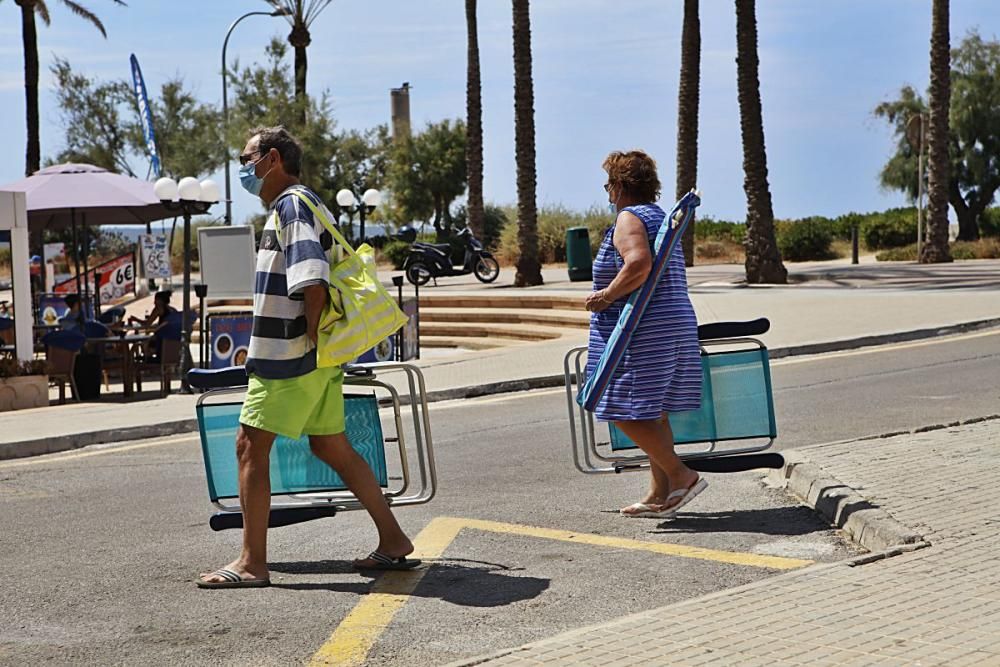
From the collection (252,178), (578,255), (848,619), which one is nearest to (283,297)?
(252,178)

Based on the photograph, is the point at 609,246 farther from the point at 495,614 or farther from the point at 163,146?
the point at 163,146

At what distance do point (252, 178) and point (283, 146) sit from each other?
19cm

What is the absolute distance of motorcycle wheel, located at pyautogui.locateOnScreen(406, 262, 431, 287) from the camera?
1255 inches

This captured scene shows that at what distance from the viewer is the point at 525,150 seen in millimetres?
31828

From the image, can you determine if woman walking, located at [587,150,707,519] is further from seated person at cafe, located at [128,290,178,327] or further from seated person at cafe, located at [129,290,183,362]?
seated person at cafe, located at [128,290,178,327]

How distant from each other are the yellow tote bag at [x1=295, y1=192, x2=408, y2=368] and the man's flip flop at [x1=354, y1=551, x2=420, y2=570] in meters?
0.93

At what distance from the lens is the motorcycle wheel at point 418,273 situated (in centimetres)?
3188

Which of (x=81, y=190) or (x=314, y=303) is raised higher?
(x=81, y=190)

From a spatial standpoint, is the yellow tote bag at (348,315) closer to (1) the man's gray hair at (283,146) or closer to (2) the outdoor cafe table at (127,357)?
(1) the man's gray hair at (283,146)

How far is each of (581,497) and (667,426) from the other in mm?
1028

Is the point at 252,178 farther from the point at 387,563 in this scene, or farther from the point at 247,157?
the point at 387,563

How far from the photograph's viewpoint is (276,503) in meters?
6.57

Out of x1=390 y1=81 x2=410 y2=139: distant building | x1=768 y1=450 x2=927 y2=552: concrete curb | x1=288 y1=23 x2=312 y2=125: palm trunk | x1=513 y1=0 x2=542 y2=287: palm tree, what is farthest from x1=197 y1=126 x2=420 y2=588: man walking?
x1=390 y1=81 x2=410 y2=139: distant building

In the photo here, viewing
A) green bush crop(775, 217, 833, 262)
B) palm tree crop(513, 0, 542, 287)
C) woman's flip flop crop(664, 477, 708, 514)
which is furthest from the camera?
green bush crop(775, 217, 833, 262)
